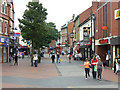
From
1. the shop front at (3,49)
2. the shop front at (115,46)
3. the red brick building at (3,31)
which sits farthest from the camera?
the red brick building at (3,31)

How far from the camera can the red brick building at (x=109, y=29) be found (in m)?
22.7

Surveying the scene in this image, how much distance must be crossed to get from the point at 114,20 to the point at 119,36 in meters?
2.44

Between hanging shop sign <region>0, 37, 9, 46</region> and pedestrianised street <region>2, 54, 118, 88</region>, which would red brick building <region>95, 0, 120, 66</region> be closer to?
pedestrianised street <region>2, 54, 118, 88</region>

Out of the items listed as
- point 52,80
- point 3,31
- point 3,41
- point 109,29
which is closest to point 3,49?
point 3,41

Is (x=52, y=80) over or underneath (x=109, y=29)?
underneath

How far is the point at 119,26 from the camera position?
73.3 feet

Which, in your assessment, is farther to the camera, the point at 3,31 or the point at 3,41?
the point at 3,31

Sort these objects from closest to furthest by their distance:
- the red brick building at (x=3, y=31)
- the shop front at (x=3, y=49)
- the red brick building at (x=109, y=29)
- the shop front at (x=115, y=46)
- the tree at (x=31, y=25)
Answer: the shop front at (x=115, y=46) → the red brick building at (x=109, y=29) → the tree at (x=31, y=25) → the shop front at (x=3, y=49) → the red brick building at (x=3, y=31)

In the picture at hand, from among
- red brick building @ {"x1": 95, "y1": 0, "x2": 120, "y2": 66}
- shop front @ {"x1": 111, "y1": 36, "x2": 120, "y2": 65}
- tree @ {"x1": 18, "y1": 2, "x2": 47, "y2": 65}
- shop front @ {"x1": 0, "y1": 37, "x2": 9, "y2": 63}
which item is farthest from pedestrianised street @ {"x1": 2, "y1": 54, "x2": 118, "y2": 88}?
shop front @ {"x1": 0, "y1": 37, "x2": 9, "y2": 63}

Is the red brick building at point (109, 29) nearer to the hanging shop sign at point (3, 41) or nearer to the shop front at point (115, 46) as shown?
the shop front at point (115, 46)

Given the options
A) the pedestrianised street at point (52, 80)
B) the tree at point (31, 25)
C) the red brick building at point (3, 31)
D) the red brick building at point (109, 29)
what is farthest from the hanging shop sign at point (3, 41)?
the red brick building at point (109, 29)

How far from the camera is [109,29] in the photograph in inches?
1005

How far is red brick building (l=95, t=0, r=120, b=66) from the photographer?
892 inches

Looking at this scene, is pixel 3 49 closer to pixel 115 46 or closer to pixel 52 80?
pixel 115 46
